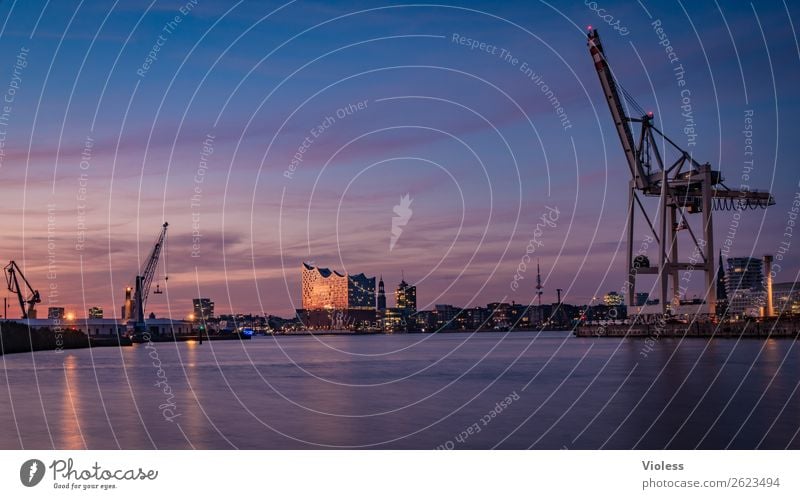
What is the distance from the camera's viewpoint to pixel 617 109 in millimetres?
101062

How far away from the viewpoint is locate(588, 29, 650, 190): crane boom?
98875 millimetres

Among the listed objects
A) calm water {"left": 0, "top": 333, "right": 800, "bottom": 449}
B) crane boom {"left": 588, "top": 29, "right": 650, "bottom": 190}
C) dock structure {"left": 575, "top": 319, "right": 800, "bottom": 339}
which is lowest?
dock structure {"left": 575, "top": 319, "right": 800, "bottom": 339}

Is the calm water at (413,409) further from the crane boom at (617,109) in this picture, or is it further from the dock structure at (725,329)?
the dock structure at (725,329)

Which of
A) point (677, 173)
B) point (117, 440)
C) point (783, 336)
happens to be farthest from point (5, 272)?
point (117, 440)

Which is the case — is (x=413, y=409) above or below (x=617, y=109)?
below

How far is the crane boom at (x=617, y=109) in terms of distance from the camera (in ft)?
324

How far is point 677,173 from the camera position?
106125mm

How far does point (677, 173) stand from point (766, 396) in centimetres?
7228
